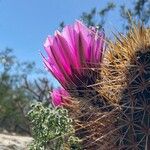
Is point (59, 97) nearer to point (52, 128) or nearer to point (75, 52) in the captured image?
point (52, 128)

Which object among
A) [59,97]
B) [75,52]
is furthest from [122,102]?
[59,97]

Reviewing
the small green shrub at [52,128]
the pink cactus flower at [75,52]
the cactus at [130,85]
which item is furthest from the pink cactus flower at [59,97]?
the cactus at [130,85]

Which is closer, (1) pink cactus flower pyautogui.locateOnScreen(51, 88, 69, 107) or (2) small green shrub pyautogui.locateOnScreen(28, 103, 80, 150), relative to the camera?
(2) small green shrub pyautogui.locateOnScreen(28, 103, 80, 150)

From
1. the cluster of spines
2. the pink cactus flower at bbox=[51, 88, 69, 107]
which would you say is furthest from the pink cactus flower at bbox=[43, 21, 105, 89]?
the pink cactus flower at bbox=[51, 88, 69, 107]

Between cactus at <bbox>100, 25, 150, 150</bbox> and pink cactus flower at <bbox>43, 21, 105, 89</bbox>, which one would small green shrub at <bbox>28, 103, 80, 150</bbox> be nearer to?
pink cactus flower at <bbox>43, 21, 105, 89</bbox>

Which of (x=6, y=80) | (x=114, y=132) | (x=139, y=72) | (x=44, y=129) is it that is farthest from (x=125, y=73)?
(x=6, y=80)

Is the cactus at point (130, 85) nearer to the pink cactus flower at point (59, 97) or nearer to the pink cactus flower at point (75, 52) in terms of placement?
the pink cactus flower at point (75, 52)
